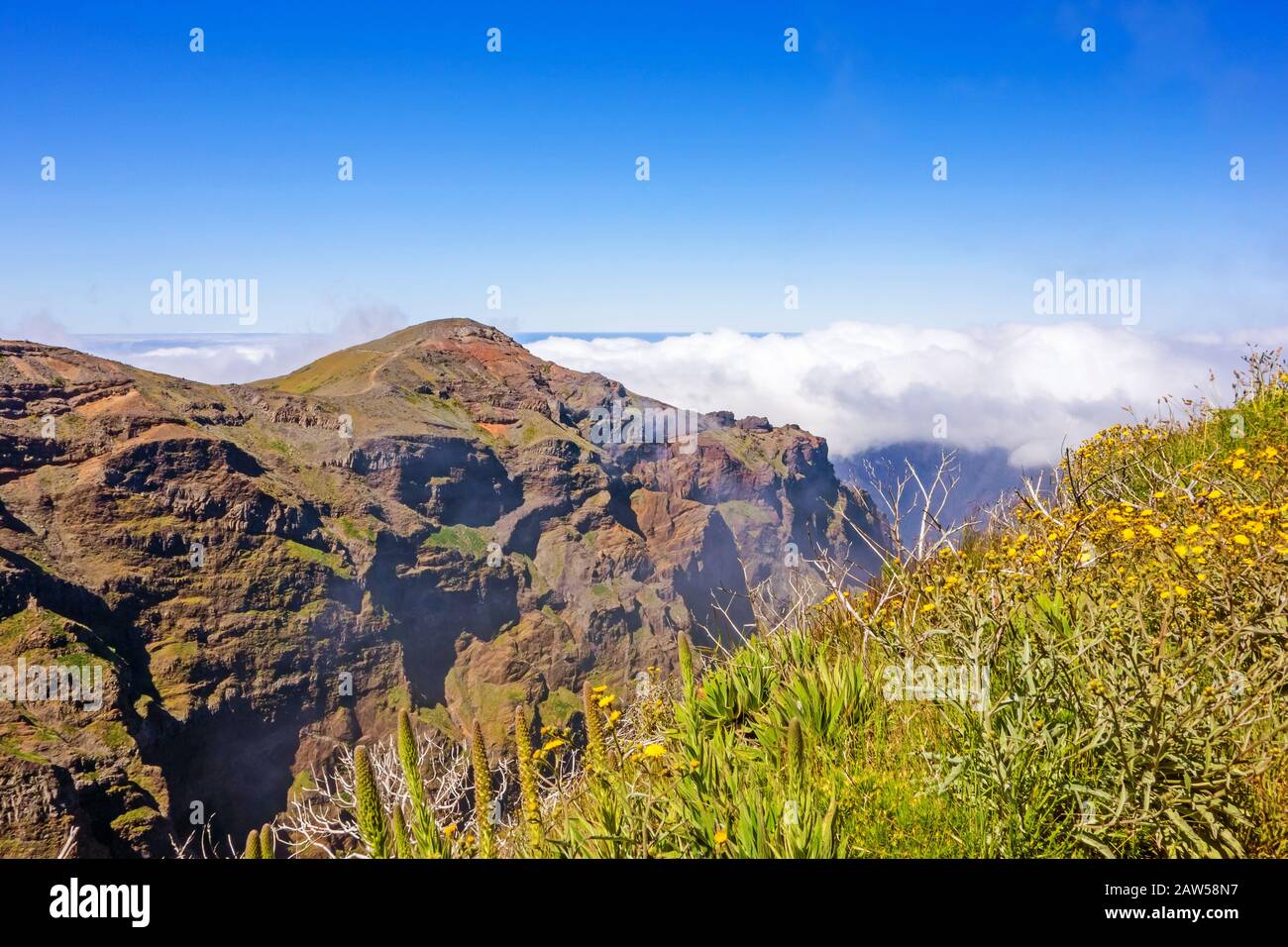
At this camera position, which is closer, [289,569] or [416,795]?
[416,795]

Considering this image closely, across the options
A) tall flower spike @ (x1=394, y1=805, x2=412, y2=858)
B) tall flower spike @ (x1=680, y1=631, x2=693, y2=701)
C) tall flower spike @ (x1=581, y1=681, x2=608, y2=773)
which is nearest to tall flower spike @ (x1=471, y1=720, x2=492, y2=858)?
tall flower spike @ (x1=394, y1=805, x2=412, y2=858)

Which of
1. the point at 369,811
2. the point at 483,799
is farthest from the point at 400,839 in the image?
the point at 483,799

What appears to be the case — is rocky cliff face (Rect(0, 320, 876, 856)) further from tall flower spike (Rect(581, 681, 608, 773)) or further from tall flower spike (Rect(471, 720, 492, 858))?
tall flower spike (Rect(471, 720, 492, 858))

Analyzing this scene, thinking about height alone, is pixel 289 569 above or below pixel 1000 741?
below

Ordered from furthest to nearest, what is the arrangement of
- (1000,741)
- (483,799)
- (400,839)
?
(483,799), (1000,741), (400,839)

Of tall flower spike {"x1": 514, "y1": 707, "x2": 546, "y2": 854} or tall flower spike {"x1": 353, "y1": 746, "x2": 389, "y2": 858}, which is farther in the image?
tall flower spike {"x1": 514, "y1": 707, "x2": 546, "y2": 854}

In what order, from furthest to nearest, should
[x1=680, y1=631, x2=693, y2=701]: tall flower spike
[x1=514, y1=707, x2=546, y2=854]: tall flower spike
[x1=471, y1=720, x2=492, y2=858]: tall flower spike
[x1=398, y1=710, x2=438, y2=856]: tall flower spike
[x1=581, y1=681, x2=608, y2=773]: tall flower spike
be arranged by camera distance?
[x1=680, y1=631, x2=693, y2=701]: tall flower spike, [x1=581, y1=681, x2=608, y2=773]: tall flower spike, [x1=514, y1=707, x2=546, y2=854]: tall flower spike, [x1=471, y1=720, x2=492, y2=858]: tall flower spike, [x1=398, y1=710, x2=438, y2=856]: tall flower spike

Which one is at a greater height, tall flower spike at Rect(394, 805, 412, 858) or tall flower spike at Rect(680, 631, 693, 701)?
tall flower spike at Rect(680, 631, 693, 701)

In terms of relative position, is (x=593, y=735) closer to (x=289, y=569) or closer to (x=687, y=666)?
(x=687, y=666)

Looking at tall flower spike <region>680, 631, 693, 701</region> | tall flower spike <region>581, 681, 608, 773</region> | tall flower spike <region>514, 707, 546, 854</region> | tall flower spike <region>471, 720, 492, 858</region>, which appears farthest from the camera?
tall flower spike <region>680, 631, 693, 701</region>
